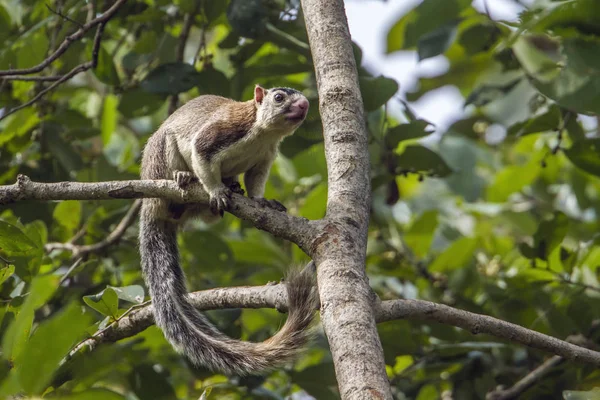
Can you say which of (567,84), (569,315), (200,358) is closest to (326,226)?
(200,358)

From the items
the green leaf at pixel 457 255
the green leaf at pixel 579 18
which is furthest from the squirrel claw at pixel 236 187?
the green leaf at pixel 579 18

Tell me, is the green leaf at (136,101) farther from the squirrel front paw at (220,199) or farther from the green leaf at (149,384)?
the green leaf at (149,384)

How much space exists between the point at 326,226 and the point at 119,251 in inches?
99.4

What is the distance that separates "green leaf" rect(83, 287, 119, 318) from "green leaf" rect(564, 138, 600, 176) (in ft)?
7.54

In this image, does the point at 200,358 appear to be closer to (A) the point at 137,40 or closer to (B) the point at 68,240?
(B) the point at 68,240

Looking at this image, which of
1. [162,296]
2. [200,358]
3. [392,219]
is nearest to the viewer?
[200,358]

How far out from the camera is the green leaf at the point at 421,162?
3895 millimetres

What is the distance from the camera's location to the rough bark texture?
1.98m

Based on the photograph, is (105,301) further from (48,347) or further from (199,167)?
(48,347)

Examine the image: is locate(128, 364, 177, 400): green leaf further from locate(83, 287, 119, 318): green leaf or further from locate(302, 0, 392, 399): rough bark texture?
locate(302, 0, 392, 399): rough bark texture

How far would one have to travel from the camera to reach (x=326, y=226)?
98.2 inches

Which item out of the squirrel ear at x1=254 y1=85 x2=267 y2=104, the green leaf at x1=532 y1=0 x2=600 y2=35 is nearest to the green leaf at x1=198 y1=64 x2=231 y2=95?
the squirrel ear at x1=254 y1=85 x2=267 y2=104

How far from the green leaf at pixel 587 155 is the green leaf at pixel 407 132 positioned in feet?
2.36

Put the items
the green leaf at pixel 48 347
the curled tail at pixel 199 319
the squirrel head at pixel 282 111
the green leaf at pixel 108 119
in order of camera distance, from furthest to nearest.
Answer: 1. the green leaf at pixel 108 119
2. the squirrel head at pixel 282 111
3. the curled tail at pixel 199 319
4. the green leaf at pixel 48 347
